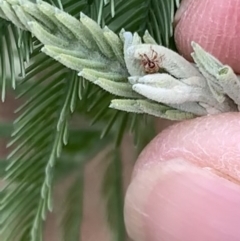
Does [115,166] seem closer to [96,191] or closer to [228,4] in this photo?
[96,191]

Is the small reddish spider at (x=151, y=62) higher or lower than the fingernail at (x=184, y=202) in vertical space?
higher

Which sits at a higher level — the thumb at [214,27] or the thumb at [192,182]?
the thumb at [214,27]

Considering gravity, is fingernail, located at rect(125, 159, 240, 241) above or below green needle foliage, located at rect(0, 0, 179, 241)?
below
